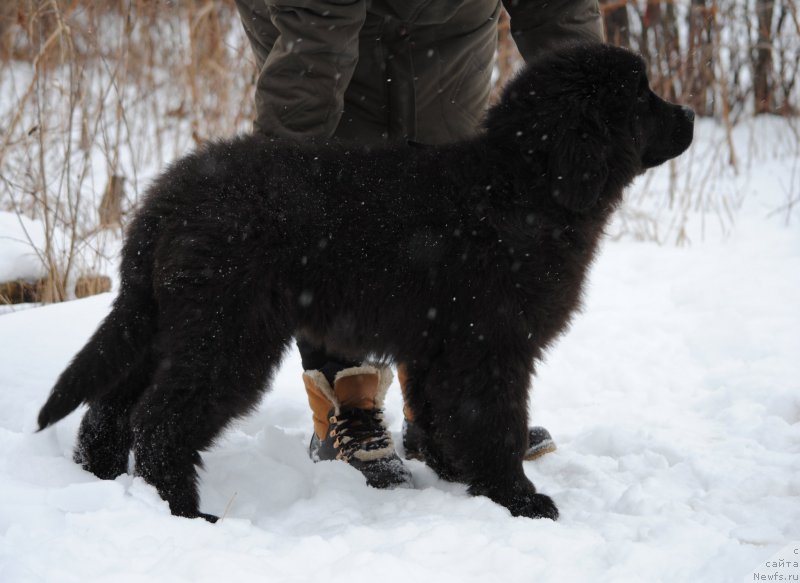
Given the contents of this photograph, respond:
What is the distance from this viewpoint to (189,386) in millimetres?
2105

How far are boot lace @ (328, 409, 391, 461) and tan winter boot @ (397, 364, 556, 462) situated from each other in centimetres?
12

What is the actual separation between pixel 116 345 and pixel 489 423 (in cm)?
110

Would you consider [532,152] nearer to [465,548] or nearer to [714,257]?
[465,548]

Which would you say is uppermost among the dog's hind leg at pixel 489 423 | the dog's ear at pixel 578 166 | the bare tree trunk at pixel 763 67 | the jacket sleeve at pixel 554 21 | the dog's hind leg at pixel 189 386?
the jacket sleeve at pixel 554 21

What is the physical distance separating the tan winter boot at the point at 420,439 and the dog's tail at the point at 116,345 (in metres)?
0.87

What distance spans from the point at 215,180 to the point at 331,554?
1.07 metres

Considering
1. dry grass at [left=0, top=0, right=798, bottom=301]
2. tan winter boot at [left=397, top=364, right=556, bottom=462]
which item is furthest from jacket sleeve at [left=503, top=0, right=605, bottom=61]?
dry grass at [left=0, top=0, right=798, bottom=301]

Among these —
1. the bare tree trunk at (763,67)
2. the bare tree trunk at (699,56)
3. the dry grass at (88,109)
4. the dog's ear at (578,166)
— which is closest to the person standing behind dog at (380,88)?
the dog's ear at (578,166)

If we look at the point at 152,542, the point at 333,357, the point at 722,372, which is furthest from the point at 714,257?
the point at 152,542

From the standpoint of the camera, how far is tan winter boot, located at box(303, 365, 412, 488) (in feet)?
8.76

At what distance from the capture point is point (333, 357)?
109 inches

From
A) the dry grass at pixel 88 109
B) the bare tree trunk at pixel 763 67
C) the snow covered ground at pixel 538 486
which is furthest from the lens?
the bare tree trunk at pixel 763 67

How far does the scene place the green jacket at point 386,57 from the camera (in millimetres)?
2383

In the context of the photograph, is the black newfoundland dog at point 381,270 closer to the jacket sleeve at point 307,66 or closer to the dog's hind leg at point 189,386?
the dog's hind leg at point 189,386
